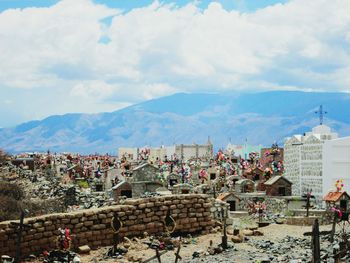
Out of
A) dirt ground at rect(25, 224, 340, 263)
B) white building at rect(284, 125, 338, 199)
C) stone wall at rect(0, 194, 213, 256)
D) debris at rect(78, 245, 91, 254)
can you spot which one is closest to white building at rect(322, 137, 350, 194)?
white building at rect(284, 125, 338, 199)

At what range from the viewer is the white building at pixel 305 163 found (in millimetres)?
31670

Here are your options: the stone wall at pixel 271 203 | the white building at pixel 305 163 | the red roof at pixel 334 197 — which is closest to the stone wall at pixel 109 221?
the red roof at pixel 334 197

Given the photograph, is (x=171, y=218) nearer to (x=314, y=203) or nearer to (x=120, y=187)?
(x=314, y=203)

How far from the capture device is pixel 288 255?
50.3 feet

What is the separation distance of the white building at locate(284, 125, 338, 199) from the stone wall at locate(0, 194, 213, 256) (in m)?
14.1

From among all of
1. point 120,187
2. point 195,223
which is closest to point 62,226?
point 195,223

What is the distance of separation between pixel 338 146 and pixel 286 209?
14.1 ft

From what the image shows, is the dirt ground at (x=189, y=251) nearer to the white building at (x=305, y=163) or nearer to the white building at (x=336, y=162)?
the white building at (x=336, y=162)

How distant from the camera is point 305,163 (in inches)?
1318

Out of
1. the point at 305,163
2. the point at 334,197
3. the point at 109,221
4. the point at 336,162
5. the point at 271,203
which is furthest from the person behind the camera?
the point at 305,163

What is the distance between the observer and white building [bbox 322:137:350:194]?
29.7 m

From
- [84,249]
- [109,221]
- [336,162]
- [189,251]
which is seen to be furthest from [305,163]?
[84,249]

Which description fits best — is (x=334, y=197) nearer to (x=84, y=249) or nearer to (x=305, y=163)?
(x=305, y=163)

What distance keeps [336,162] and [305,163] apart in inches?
140
